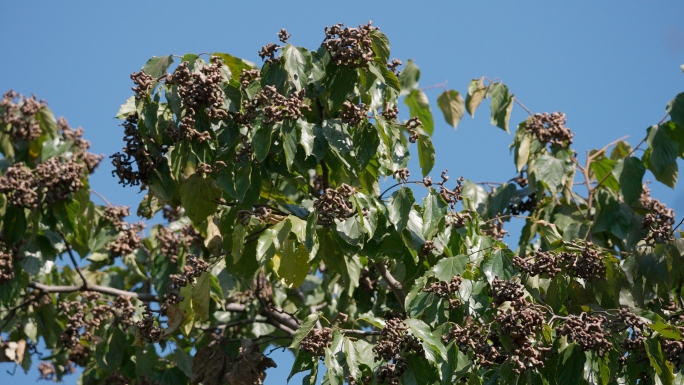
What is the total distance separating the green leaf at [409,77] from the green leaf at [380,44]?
249 cm

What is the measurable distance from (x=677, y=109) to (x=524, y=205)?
1.28 m

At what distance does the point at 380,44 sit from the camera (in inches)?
187

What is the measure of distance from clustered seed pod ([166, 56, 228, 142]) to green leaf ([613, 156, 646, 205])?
106 inches

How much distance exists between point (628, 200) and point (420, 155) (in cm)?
172

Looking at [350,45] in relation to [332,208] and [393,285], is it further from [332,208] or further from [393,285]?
[393,285]

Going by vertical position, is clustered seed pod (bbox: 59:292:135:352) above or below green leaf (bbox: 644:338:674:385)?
above

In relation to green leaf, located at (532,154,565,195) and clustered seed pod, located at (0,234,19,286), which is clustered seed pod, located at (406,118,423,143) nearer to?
green leaf, located at (532,154,565,195)

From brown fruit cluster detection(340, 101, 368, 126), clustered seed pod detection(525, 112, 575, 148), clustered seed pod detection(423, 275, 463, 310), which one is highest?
clustered seed pod detection(525, 112, 575, 148)

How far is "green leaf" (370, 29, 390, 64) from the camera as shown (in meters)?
4.75

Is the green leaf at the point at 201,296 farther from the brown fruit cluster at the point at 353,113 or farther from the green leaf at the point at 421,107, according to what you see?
the green leaf at the point at 421,107

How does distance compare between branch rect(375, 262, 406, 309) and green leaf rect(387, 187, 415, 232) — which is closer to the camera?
green leaf rect(387, 187, 415, 232)

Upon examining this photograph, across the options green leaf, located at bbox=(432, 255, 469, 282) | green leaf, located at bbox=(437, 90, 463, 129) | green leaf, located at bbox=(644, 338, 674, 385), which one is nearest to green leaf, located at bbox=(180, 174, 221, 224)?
green leaf, located at bbox=(432, 255, 469, 282)

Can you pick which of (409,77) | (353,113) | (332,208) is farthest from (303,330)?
(409,77)

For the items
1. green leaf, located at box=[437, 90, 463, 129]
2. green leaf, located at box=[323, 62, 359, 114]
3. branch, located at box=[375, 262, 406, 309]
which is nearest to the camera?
green leaf, located at box=[323, 62, 359, 114]
